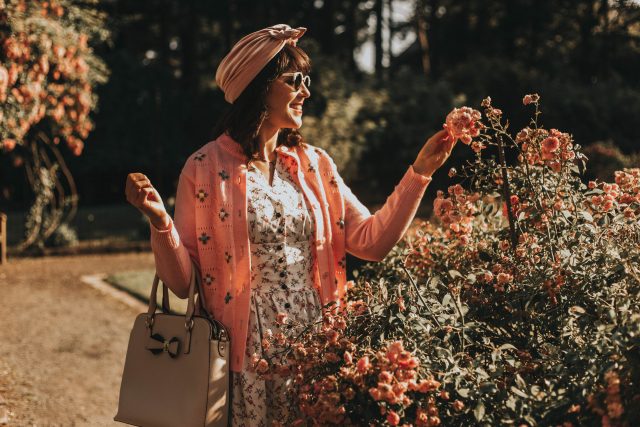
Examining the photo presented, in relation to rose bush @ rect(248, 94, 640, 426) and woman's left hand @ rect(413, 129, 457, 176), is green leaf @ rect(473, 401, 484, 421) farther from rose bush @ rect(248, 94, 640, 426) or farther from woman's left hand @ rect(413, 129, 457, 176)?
woman's left hand @ rect(413, 129, 457, 176)

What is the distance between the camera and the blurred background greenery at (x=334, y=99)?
52.5 ft

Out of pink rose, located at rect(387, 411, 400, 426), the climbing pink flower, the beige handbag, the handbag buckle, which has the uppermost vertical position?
the climbing pink flower

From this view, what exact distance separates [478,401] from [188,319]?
0.99 meters

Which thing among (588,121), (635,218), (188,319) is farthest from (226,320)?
(588,121)

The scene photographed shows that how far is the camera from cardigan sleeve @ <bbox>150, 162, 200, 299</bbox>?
2322 mm

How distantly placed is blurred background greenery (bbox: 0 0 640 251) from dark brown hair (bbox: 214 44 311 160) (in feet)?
32.8

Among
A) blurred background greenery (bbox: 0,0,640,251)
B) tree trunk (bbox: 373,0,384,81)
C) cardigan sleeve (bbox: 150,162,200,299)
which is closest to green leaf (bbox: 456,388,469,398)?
cardigan sleeve (bbox: 150,162,200,299)

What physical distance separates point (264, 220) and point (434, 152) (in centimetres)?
62

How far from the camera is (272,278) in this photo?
2.51 metres

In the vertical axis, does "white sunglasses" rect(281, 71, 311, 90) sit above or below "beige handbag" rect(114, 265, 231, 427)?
above

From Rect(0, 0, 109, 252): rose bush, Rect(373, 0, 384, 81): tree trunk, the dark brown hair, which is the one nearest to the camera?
the dark brown hair

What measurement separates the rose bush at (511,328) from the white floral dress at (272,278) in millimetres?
111

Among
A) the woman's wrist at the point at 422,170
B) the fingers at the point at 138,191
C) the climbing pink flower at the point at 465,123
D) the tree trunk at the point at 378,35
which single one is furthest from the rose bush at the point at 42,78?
the tree trunk at the point at 378,35

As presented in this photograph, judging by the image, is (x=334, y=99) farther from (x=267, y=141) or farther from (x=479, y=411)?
(x=479, y=411)
